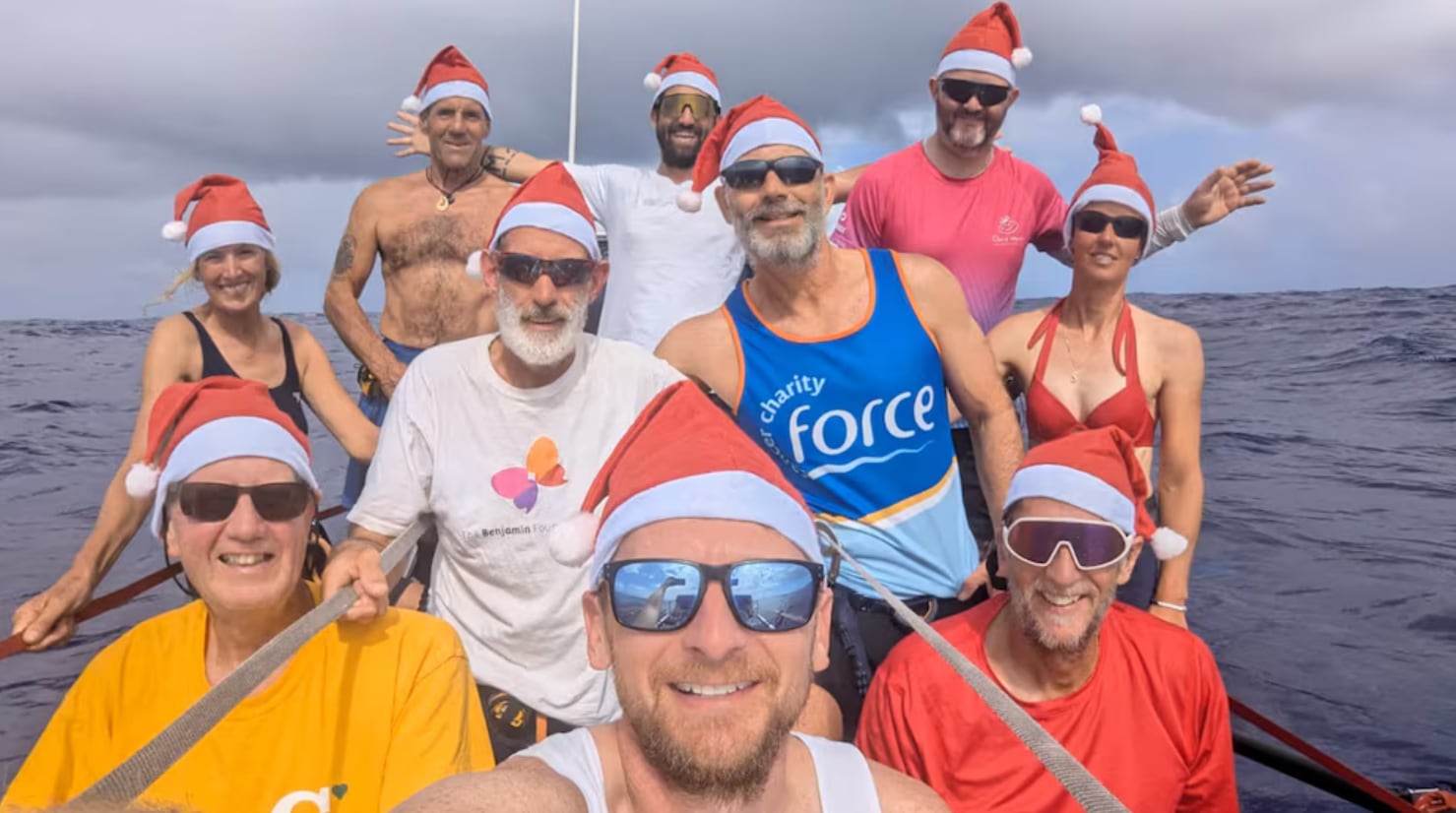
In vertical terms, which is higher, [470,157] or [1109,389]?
[470,157]

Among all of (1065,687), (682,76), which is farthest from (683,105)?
A: (1065,687)

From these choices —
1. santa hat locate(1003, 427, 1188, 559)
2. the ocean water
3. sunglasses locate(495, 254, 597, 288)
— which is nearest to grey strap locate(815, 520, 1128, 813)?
santa hat locate(1003, 427, 1188, 559)

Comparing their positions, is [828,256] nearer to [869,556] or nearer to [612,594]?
[869,556]

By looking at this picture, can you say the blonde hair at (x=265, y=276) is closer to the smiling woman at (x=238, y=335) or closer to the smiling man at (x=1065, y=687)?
the smiling woman at (x=238, y=335)

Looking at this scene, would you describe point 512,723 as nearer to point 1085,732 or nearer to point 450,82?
point 1085,732

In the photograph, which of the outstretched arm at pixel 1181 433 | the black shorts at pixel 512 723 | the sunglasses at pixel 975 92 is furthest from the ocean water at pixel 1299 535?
Answer: the black shorts at pixel 512 723

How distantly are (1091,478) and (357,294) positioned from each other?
14.9ft

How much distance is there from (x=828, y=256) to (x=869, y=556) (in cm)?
109

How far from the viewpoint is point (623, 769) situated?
218 cm

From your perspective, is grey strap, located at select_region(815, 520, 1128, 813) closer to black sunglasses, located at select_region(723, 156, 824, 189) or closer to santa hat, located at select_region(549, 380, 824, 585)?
santa hat, located at select_region(549, 380, 824, 585)

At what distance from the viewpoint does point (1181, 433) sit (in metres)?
4.38

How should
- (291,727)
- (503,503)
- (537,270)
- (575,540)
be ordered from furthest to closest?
(537,270)
(503,503)
(291,727)
(575,540)

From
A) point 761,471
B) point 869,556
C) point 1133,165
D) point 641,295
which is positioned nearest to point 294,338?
point 641,295

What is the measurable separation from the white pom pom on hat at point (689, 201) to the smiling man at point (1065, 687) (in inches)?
84.5
